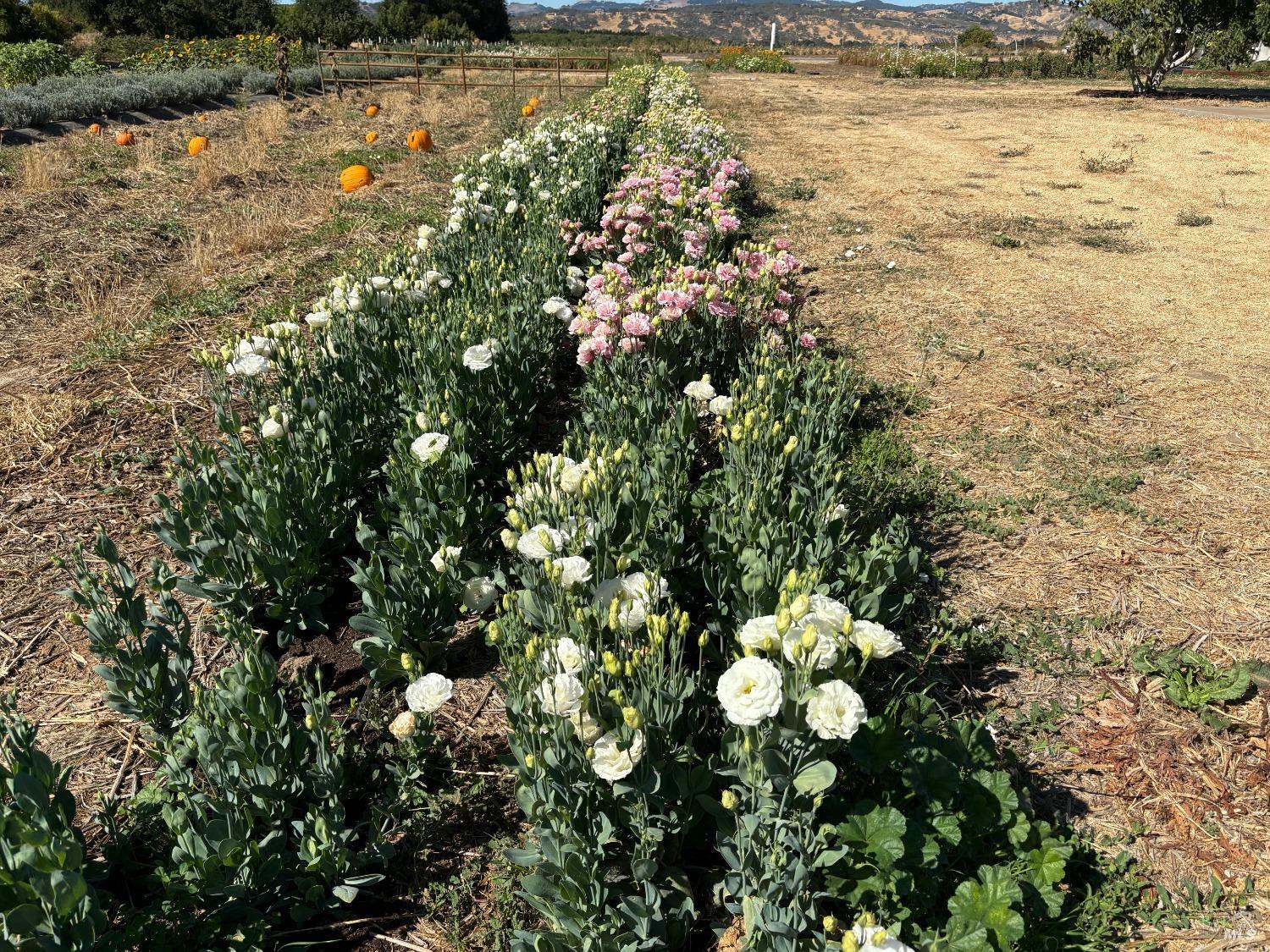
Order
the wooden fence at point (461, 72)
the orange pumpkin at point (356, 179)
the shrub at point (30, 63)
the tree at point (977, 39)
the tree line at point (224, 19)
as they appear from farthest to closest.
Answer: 1. the tree at point (977, 39)
2. the tree line at point (224, 19)
3. the wooden fence at point (461, 72)
4. the shrub at point (30, 63)
5. the orange pumpkin at point (356, 179)

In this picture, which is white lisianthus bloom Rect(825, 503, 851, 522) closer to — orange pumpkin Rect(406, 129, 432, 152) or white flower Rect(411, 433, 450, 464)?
white flower Rect(411, 433, 450, 464)

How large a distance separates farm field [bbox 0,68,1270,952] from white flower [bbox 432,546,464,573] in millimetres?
20

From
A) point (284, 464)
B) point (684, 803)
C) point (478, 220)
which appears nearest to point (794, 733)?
point (684, 803)

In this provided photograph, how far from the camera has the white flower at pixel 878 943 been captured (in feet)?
4.91

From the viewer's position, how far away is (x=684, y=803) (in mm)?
2244

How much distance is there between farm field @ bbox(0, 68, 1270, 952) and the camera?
2.01 m

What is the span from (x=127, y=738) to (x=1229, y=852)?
12.3 ft

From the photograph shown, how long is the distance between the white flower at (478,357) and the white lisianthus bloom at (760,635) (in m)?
2.13

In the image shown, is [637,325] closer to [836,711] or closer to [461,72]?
[836,711]

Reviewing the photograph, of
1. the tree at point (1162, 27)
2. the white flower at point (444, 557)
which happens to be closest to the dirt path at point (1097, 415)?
the white flower at point (444, 557)

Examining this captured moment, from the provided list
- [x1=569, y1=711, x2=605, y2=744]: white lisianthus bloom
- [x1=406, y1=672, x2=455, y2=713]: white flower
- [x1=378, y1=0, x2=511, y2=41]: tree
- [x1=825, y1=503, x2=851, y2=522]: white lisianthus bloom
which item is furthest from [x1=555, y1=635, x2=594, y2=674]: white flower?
[x1=378, y1=0, x2=511, y2=41]: tree

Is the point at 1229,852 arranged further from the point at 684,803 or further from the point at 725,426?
the point at 725,426

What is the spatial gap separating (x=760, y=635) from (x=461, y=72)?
25865mm

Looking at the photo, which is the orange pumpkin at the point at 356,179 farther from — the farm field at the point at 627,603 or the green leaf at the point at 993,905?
the green leaf at the point at 993,905
